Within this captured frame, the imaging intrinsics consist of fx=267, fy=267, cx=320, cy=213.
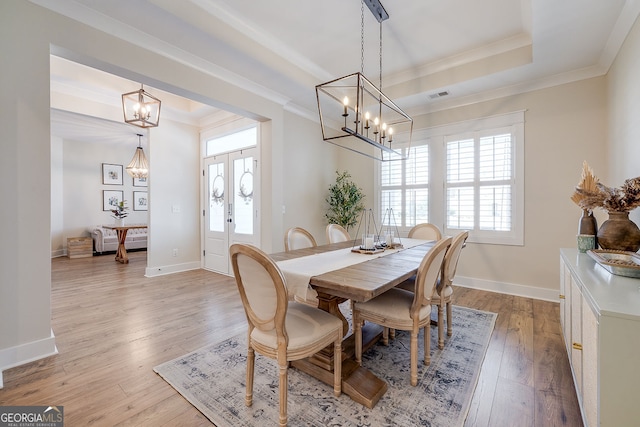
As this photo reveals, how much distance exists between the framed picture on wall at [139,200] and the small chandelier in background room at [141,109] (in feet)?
19.3

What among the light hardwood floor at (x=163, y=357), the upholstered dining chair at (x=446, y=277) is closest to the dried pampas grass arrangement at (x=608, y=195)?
the upholstered dining chair at (x=446, y=277)

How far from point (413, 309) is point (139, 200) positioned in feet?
29.8

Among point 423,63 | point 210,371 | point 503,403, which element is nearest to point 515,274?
point 503,403

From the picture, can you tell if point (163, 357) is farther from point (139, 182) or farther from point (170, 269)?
point (139, 182)

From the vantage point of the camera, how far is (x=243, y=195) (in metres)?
4.57

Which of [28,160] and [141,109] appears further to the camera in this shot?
[141,109]

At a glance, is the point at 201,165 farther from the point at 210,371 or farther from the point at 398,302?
the point at 398,302

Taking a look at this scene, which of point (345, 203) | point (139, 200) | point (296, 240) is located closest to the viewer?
point (296, 240)

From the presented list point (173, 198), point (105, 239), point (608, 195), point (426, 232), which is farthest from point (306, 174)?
point (105, 239)

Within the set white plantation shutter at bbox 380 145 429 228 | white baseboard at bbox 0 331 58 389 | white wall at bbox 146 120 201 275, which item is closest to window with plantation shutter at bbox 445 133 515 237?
white plantation shutter at bbox 380 145 429 228

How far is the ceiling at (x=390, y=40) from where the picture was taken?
236 cm

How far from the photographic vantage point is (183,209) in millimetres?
5141

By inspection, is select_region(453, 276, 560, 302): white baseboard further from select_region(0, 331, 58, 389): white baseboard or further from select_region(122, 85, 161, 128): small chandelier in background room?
select_region(122, 85, 161, 128): small chandelier in background room

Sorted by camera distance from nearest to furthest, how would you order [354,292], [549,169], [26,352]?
[354,292] → [26,352] → [549,169]
